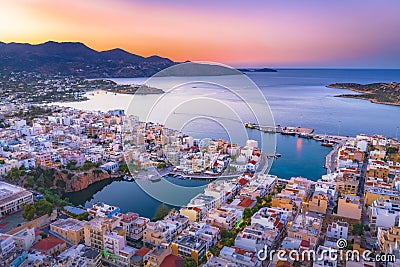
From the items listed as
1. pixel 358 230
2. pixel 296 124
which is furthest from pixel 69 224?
pixel 296 124

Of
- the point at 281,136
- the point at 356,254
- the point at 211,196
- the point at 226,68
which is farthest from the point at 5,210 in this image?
the point at 281,136

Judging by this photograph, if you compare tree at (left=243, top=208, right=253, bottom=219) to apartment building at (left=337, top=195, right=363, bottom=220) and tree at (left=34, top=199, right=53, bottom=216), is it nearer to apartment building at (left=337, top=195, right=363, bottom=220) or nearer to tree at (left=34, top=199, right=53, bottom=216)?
apartment building at (left=337, top=195, right=363, bottom=220)

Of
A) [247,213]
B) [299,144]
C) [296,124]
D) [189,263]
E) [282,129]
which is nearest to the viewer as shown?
[189,263]

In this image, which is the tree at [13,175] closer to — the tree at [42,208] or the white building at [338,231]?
the tree at [42,208]

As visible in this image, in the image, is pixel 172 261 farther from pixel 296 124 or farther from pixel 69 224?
pixel 296 124

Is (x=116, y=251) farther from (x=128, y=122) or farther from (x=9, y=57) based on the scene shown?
(x=9, y=57)

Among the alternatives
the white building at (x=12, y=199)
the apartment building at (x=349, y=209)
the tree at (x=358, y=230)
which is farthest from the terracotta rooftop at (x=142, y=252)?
the apartment building at (x=349, y=209)

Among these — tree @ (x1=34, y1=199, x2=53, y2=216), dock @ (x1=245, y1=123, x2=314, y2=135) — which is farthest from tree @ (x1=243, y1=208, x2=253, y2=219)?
dock @ (x1=245, y1=123, x2=314, y2=135)
